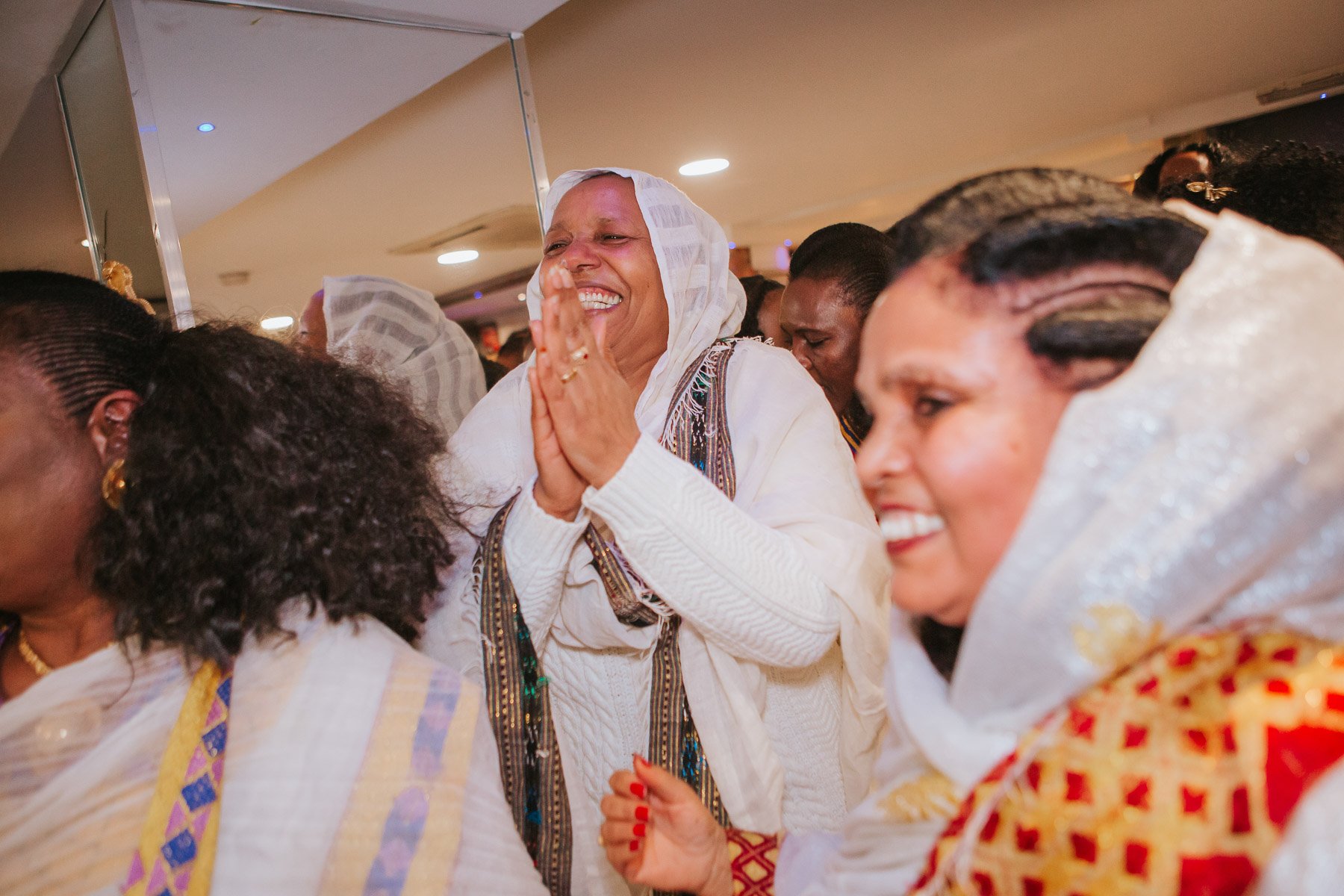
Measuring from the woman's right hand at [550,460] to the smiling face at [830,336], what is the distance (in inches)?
52.7

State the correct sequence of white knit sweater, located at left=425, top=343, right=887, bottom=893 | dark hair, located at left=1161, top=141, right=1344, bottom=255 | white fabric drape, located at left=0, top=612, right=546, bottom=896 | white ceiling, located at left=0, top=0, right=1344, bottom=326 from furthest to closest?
white ceiling, located at left=0, top=0, right=1344, bottom=326
dark hair, located at left=1161, top=141, right=1344, bottom=255
white knit sweater, located at left=425, top=343, right=887, bottom=893
white fabric drape, located at left=0, top=612, right=546, bottom=896

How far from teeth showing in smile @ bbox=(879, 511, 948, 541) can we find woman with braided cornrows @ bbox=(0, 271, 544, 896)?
640 millimetres

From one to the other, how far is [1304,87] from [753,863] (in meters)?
8.64

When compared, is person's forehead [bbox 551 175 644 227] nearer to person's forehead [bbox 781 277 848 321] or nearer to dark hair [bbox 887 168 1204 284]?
person's forehead [bbox 781 277 848 321]

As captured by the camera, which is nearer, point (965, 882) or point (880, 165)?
point (965, 882)

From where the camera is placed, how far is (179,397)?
1194 millimetres

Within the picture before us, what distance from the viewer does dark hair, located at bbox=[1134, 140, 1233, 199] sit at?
2932 mm

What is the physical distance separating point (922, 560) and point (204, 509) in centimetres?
92

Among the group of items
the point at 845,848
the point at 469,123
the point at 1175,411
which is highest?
the point at 469,123

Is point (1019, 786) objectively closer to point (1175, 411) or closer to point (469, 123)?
point (1175, 411)

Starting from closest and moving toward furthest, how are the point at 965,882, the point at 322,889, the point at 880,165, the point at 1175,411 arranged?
the point at 1175,411
the point at 965,882
the point at 322,889
the point at 880,165

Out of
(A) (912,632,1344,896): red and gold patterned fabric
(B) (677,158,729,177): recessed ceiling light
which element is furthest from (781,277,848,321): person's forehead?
(B) (677,158,729,177): recessed ceiling light

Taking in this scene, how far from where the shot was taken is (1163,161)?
125 inches

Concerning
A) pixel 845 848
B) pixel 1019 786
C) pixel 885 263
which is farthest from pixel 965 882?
pixel 885 263
